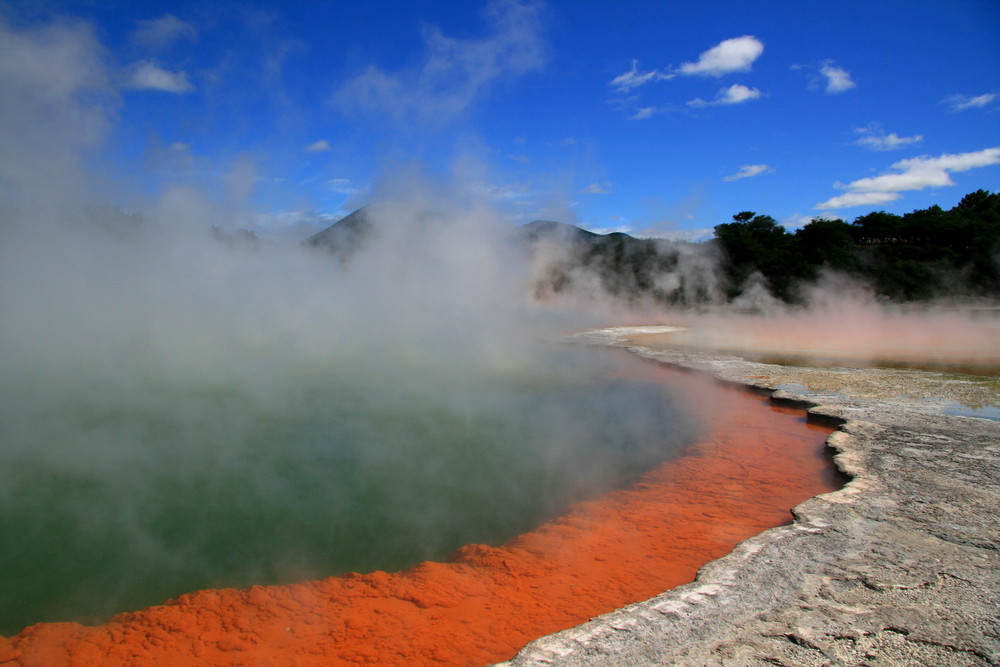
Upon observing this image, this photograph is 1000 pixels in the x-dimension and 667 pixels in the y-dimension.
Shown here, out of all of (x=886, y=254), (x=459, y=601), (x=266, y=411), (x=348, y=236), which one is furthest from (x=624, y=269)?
(x=459, y=601)

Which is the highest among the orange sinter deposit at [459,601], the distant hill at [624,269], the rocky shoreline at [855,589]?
the distant hill at [624,269]

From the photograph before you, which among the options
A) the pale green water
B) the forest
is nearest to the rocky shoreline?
the pale green water

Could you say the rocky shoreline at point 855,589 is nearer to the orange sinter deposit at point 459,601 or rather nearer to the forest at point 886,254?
the orange sinter deposit at point 459,601

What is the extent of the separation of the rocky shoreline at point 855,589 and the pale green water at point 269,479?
1.32 meters

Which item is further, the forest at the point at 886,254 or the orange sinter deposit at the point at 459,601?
the forest at the point at 886,254

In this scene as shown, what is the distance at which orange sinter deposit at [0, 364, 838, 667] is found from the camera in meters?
2.30

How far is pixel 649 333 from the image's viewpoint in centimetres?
1284

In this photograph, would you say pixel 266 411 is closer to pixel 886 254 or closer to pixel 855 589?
pixel 855 589

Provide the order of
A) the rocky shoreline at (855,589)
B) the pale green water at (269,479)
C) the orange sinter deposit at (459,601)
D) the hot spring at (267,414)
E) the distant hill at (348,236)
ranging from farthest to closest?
1. the distant hill at (348,236)
2. the hot spring at (267,414)
3. the pale green water at (269,479)
4. the orange sinter deposit at (459,601)
5. the rocky shoreline at (855,589)

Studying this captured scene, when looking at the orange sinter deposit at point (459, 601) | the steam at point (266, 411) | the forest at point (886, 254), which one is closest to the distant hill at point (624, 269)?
the forest at point (886, 254)

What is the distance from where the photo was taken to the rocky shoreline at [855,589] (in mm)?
1888

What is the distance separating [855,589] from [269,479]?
3312mm

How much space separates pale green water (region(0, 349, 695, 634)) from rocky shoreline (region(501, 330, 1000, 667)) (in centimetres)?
132

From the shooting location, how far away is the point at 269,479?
3.90 m
